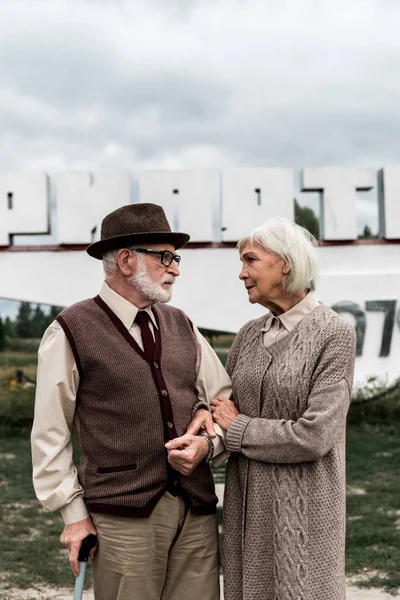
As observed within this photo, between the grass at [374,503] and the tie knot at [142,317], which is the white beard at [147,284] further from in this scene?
the grass at [374,503]

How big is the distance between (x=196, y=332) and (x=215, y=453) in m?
0.45

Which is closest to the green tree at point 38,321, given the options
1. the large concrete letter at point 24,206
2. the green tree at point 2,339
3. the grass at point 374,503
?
the green tree at point 2,339

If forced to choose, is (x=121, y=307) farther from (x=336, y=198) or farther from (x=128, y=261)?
(x=336, y=198)

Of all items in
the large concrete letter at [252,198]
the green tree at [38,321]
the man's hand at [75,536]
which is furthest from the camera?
the green tree at [38,321]

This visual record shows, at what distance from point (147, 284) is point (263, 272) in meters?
0.39

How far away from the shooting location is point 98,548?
2.20 metres

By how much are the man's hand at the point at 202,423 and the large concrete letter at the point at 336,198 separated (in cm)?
538

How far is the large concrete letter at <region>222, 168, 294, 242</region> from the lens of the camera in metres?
7.27

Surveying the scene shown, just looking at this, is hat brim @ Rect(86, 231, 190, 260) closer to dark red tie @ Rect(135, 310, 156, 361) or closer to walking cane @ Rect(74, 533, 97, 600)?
dark red tie @ Rect(135, 310, 156, 361)

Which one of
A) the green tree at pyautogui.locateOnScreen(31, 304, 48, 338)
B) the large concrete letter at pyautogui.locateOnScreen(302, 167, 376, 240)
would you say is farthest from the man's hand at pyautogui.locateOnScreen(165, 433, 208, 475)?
the green tree at pyautogui.locateOnScreen(31, 304, 48, 338)

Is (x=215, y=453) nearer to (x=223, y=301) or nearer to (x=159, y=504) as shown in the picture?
(x=159, y=504)

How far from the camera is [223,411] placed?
2281 millimetres

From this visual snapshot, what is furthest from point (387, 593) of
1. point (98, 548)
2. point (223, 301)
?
point (223, 301)

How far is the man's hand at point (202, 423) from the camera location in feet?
7.24
